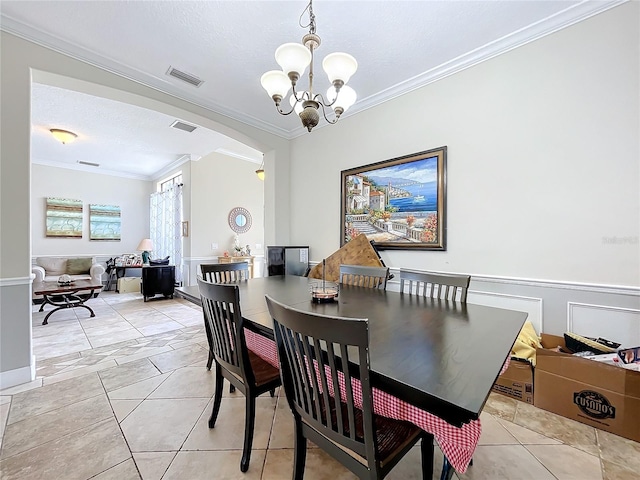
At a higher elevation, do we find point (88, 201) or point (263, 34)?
point (263, 34)

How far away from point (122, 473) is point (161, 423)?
15.0 inches

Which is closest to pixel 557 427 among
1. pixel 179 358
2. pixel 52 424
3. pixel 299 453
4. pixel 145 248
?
pixel 299 453

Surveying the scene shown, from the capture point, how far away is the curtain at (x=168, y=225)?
20.2 feet

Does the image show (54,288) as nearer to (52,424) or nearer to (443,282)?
(52,424)

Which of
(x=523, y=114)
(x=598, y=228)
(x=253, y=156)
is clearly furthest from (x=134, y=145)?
(x=598, y=228)

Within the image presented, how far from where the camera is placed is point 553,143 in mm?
2111

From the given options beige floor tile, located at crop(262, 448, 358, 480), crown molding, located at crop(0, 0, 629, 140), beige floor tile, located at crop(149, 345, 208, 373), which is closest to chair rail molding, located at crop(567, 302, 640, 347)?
beige floor tile, located at crop(262, 448, 358, 480)

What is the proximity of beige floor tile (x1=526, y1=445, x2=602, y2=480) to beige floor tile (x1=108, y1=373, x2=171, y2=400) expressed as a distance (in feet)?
8.50

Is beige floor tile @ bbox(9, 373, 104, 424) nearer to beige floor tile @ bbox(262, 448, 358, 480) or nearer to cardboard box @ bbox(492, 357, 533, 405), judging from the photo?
beige floor tile @ bbox(262, 448, 358, 480)

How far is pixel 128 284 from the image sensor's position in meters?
6.41

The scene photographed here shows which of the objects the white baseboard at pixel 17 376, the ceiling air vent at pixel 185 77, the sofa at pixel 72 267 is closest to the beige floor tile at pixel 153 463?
the white baseboard at pixel 17 376

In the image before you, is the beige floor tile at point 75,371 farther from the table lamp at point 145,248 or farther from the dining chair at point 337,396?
the table lamp at point 145,248

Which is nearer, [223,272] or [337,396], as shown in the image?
[337,396]

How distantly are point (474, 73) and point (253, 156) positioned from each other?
4.97 m
